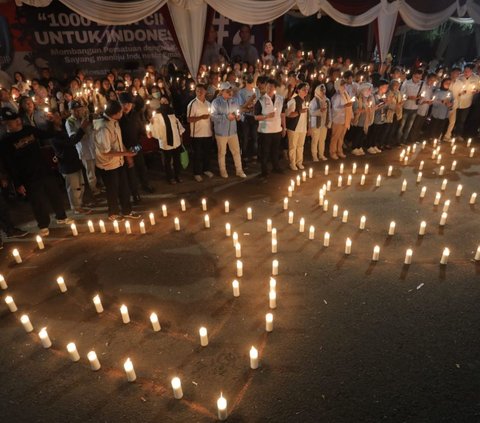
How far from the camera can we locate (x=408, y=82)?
1038 cm

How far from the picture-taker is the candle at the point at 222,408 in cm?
328

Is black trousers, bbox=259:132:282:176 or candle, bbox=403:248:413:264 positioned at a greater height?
black trousers, bbox=259:132:282:176

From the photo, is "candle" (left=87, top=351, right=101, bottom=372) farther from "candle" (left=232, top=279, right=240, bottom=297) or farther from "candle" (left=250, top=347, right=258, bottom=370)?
"candle" (left=232, top=279, right=240, bottom=297)

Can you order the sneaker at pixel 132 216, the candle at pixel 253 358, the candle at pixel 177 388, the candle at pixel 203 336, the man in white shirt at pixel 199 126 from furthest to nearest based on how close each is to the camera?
the man in white shirt at pixel 199 126, the sneaker at pixel 132 216, the candle at pixel 203 336, the candle at pixel 253 358, the candle at pixel 177 388

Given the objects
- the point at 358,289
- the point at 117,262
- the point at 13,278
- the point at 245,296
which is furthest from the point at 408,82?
the point at 13,278

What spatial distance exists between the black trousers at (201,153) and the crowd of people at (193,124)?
1.2 inches

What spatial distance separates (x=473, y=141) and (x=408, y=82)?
314cm

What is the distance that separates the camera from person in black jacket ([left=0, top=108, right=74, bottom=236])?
587cm

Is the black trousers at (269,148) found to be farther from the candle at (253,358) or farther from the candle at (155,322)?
the candle at (253,358)

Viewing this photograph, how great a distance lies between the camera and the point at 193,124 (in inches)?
326

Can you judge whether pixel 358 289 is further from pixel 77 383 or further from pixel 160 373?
pixel 77 383

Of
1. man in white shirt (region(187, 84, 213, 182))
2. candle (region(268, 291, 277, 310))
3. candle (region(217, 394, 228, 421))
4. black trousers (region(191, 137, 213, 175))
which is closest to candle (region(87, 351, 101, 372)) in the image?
candle (region(217, 394, 228, 421))

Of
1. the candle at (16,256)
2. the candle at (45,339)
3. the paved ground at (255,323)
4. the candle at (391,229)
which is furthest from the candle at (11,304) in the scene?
the candle at (391,229)

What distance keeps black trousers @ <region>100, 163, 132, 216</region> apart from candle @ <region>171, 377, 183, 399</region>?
13.7 feet
